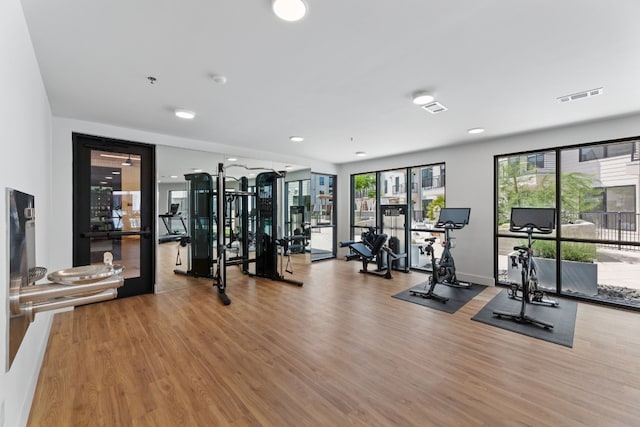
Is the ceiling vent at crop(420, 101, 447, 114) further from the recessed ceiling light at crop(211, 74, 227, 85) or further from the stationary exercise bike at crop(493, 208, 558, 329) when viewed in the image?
the recessed ceiling light at crop(211, 74, 227, 85)

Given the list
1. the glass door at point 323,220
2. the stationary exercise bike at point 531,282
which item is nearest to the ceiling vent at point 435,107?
the stationary exercise bike at point 531,282

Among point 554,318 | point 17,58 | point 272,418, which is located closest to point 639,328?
point 554,318

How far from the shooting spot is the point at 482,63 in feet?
7.91

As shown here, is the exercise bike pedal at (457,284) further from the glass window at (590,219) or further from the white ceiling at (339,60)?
the white ceiling at (339,60)

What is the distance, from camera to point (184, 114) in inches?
142

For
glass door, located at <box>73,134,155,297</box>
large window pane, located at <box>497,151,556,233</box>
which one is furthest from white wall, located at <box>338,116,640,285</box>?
glass door, located at <box>73,134,155,297</box>

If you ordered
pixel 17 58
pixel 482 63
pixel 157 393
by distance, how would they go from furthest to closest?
pixel 482 63, pixel 157 393, pixel 17 58

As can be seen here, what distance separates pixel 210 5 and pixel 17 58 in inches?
46.5

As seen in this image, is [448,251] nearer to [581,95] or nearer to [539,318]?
[539,318]

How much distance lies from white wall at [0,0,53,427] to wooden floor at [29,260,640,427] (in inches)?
11.8

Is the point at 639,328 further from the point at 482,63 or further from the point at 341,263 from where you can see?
the point at 341,263

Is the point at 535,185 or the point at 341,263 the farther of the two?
the point at 341,263

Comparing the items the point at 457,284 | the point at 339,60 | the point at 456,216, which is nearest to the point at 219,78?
the point at 339,60

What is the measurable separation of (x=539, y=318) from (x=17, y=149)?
5229mm
